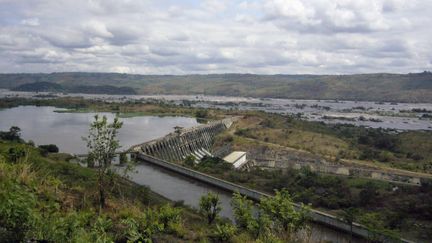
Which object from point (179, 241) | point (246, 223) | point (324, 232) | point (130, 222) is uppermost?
point (130, 222)

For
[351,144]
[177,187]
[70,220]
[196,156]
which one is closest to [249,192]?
[177,187]

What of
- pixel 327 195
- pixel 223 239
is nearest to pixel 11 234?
pixel 223 239

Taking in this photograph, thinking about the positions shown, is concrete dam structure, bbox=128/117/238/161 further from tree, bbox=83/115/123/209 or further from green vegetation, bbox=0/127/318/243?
green vegetation, bbox=0/127/318/243

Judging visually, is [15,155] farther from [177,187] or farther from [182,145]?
[182,145]

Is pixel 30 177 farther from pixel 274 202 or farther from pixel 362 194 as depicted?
pixel 362 194

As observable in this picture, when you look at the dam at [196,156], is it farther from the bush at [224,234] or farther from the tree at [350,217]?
the bush at [224,234]

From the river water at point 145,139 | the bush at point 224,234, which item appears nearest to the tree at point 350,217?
the river water at point 145,139

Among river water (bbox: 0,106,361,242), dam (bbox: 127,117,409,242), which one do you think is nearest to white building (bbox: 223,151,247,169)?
dam (bbox: 127,117,409,242)
